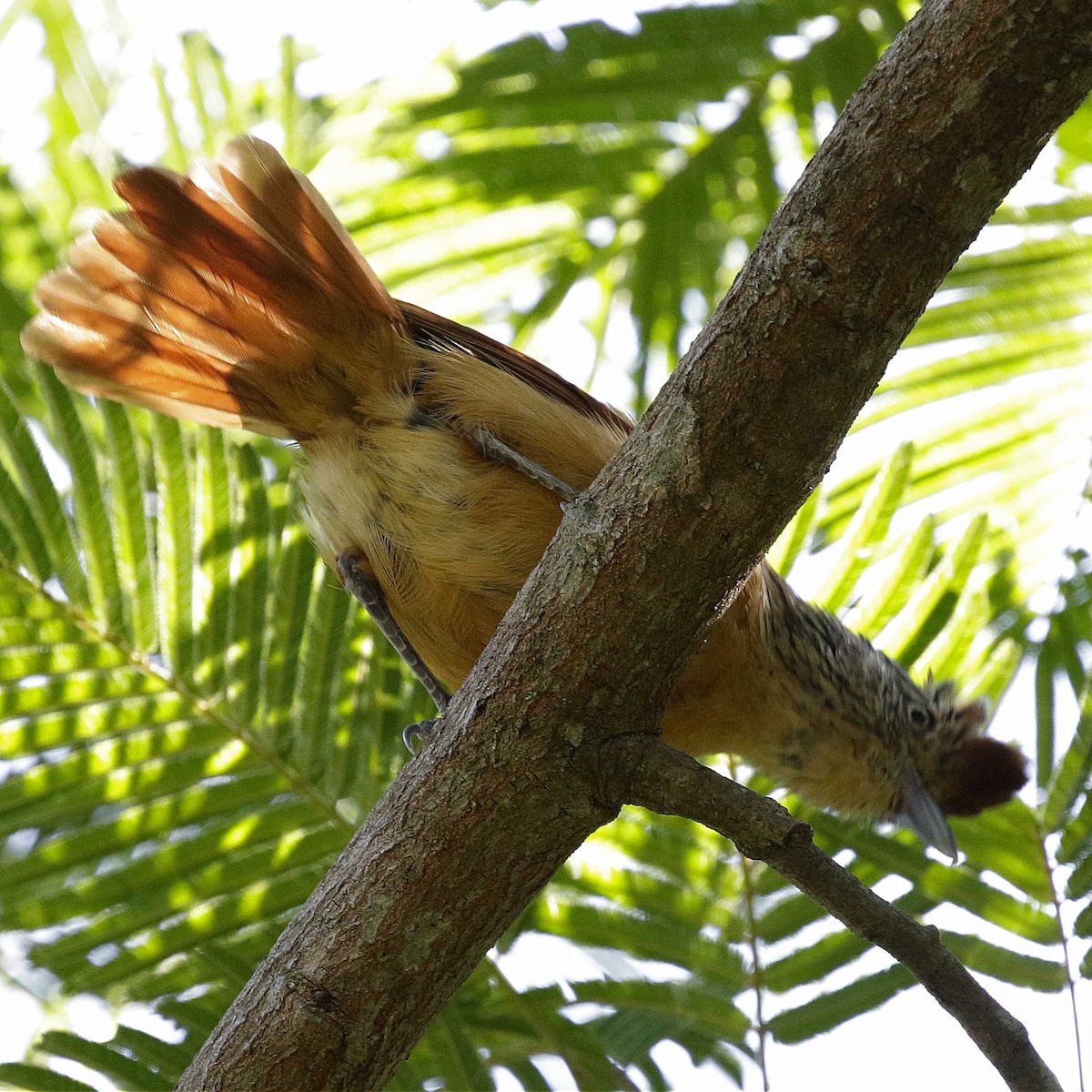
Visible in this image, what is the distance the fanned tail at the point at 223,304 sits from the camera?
2967 mm

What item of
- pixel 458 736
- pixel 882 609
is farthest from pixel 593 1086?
pixel 882 609

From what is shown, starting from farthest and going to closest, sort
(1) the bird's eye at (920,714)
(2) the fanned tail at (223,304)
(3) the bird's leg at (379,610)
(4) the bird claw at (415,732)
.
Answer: (1) the bird's eye at (920,714), (3) the bird's leg at (379,610), (4) the bird claw at (415,732), (2) the fanned tail at (223,304)

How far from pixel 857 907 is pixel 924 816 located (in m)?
1.47

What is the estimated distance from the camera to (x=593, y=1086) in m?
2.96

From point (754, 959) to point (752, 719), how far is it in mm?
558

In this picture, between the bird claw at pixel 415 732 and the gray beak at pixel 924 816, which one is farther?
the gray beak at pixel 924 816

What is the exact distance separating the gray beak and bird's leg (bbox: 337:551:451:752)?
1.21 metres

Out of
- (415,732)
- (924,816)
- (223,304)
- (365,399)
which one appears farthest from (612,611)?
(924,816)

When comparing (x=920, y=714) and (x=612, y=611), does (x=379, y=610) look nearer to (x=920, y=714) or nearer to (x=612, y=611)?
(x=612, y=611)

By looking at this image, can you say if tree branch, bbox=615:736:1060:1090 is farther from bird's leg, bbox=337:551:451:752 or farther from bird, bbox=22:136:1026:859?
bird's leg, bbox=337:551:451:752

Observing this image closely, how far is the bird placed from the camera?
3021 millimetres

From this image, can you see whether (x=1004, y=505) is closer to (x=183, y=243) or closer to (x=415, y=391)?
(x=415, y=391)

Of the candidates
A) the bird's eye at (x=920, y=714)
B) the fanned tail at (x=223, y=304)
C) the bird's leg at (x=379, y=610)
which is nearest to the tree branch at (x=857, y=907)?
the bird's leg at (x=379, y=610)

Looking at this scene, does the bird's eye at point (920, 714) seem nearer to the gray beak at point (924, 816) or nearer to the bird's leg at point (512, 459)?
the gray beak at point (924, 816)
